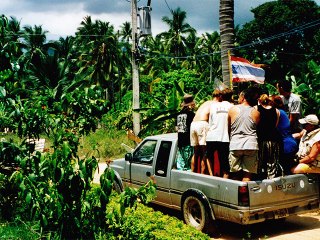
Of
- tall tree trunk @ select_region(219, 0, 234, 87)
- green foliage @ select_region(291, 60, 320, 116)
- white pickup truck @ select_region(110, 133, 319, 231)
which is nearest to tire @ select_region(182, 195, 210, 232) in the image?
Result: white pickup truck @ select_region(110, 133, 319, 231)

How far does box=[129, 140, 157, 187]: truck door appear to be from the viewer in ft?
29.5

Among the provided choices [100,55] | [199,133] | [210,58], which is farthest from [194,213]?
[210,58]

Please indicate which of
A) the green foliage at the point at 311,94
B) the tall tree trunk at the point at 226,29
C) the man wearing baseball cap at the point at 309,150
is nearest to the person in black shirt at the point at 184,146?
the man wearing baseball cap at the point at 309,150

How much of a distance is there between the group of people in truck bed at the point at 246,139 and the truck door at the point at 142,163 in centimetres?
79

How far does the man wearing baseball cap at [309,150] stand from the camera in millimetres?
7723

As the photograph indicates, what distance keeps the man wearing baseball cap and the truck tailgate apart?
6.3 inches

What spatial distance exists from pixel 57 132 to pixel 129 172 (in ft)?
13.4

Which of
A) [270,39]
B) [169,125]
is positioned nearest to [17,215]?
[169,125]

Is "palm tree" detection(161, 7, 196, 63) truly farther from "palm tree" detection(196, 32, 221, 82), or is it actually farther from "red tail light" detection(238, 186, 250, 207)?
"red tail light" detection(238, 186, 250, 207)

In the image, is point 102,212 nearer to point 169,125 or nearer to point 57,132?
point 57,132

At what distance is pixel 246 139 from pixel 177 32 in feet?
177

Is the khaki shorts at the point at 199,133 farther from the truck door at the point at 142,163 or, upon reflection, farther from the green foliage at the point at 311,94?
the green foliage at the point at 311,94

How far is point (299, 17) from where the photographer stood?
42.6m

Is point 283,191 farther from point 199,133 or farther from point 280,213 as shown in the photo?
point 199,133
